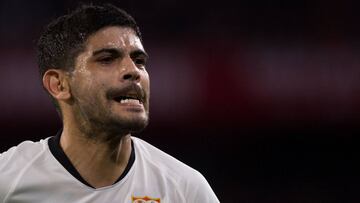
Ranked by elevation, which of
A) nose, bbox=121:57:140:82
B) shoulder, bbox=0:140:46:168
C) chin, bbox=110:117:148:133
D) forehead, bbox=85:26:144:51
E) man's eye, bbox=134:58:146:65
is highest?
forehead, bbox=85:26:144:51

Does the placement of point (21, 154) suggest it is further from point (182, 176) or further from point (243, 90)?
point (243, 90)

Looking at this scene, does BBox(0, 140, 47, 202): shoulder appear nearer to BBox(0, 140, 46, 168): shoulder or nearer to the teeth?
BBox(0, 140, 46, 168): shoulder

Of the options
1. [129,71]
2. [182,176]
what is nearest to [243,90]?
[182,176]

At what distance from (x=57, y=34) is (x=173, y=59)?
1.71 metres

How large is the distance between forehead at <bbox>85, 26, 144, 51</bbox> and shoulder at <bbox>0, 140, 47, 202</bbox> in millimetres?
337

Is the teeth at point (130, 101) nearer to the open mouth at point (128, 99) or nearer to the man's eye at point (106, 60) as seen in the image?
the open mouth at point (128, 99)

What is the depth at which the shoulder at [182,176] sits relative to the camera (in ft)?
6.01

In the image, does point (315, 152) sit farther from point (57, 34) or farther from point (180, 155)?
point (57, 34)

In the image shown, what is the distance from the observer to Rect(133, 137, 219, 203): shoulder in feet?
6.01

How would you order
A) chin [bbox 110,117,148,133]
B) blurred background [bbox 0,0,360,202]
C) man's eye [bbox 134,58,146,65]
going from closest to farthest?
chin [bbox 110,117,148,133] < man's eye [bbox 134,58,146,65] < blurred background [bbox 0,0,360,202]

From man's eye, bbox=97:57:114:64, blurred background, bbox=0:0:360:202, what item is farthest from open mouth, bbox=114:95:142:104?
blurred background, bbox=0:0:360:202

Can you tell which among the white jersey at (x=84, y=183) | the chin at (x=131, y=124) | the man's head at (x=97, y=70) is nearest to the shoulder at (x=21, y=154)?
the white jersey at (x=84, y=183)

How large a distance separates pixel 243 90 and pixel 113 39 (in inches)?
72.4

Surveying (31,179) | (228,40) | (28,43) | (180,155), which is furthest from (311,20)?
(31,179)
